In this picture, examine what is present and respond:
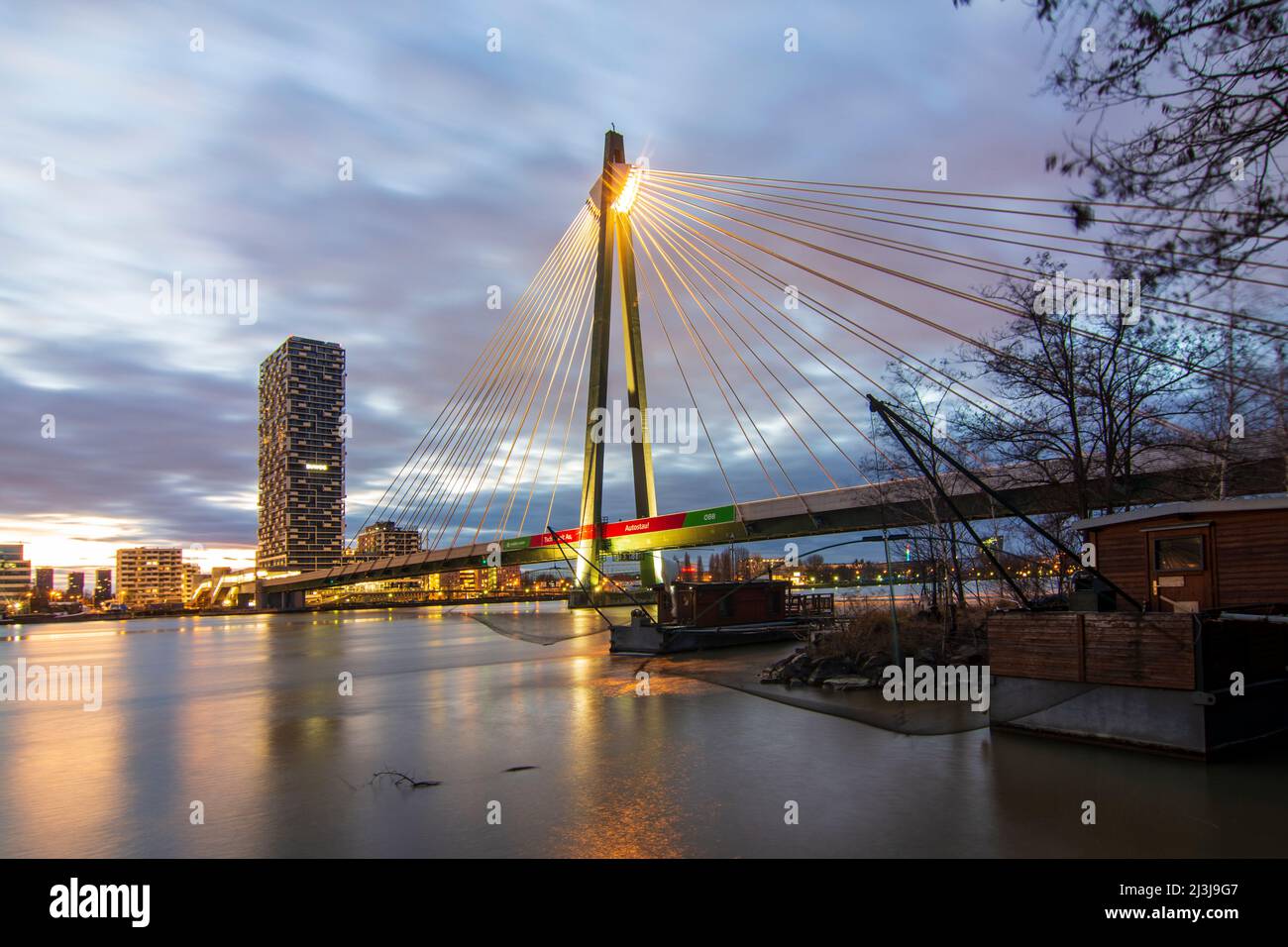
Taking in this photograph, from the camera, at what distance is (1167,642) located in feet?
41.1

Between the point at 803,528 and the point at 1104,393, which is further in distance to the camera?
the point at 803,528

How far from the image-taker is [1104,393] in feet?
68.6

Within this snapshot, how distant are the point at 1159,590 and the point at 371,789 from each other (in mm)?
15919

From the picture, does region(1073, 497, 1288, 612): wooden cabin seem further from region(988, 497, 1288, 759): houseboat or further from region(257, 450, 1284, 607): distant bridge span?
region(257, 450, 1284, 607): distant bridge span

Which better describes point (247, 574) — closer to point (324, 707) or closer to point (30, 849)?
point (324, 707)

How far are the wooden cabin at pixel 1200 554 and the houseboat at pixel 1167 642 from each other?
0.02 metres

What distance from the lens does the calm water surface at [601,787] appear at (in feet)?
33.9

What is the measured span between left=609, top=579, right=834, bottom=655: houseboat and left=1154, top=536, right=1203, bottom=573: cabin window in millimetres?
24955

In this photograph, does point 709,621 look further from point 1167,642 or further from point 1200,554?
point 1167,642

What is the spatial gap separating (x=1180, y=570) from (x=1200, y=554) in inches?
18.9

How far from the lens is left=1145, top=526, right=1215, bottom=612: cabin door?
14.7 meters

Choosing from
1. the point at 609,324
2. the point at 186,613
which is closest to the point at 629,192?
the point at 609,324
